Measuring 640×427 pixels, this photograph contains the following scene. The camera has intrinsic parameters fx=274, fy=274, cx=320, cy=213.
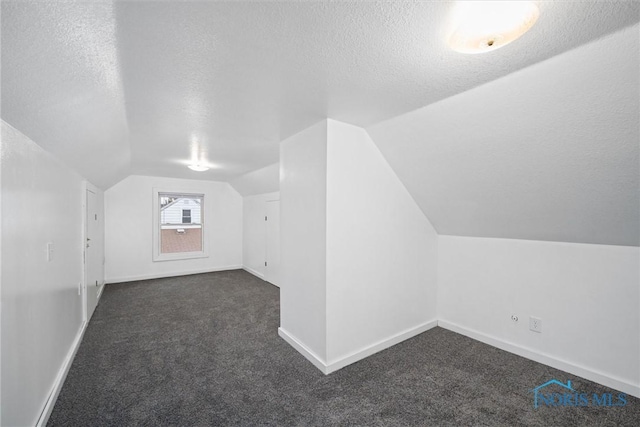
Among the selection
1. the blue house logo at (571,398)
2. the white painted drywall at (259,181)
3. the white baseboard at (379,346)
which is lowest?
the blue house logo at (571,398)

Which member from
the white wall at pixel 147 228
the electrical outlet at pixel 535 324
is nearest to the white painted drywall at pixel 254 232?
the white wall at pixel 147 228

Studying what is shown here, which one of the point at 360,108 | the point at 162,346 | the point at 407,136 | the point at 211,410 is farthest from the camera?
the point at 162,346

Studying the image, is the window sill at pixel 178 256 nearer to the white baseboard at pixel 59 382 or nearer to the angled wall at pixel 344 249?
the white baseboard at pixel 59 382

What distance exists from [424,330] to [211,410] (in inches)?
88.8

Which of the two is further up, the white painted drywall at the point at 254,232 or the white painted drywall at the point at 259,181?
the white painted drywall at the point at 259,181

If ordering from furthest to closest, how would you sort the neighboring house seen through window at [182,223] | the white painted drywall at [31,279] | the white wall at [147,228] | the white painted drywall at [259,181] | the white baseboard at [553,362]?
the neighboring house seen through window at [182,223] → the white wall at [147,228] → the white painted drywall at [259,181] → the white baseboard at [553,362] → the white painted drywall at [31,279]

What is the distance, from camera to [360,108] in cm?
204

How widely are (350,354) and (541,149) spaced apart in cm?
213

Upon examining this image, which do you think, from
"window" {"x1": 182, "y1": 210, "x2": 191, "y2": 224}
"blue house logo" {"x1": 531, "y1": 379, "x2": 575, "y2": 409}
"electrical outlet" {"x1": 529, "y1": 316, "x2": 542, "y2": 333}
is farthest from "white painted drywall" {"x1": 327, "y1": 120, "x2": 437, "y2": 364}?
"window" {"x1": 182, "y1": 210, "x2": 191, "y2": 224}

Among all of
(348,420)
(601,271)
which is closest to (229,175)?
(348,420)

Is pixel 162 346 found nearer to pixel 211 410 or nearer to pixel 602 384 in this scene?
pixel 211 410

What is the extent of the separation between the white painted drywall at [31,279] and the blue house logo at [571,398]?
10.1 ft

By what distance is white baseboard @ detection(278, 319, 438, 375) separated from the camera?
7.43ft

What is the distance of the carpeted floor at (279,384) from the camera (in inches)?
69.1
